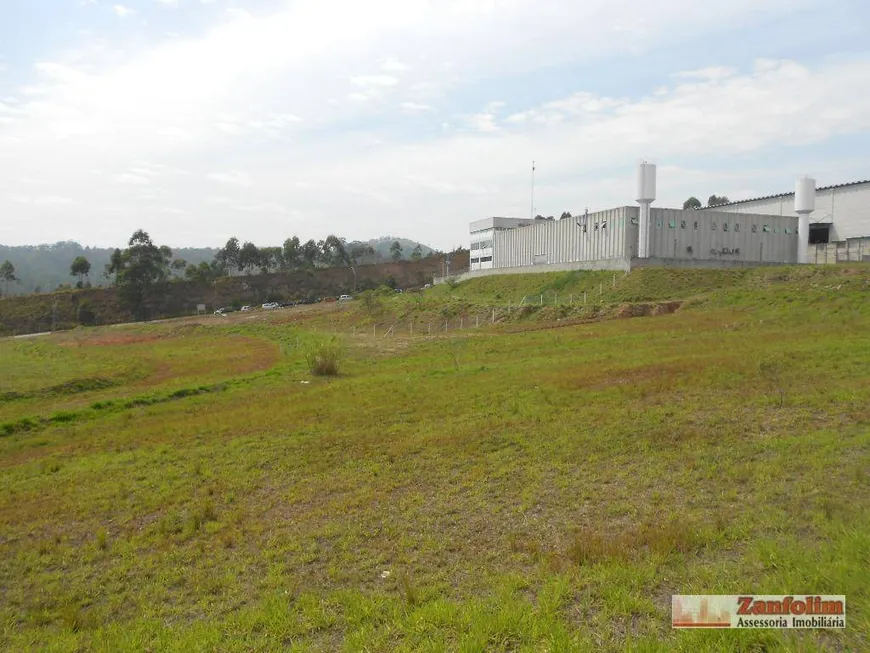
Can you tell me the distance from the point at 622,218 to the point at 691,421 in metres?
52.1

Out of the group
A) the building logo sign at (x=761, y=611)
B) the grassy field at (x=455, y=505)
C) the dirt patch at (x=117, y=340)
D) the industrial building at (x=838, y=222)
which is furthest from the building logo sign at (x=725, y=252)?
the building logo sign at (x=761, y=611)

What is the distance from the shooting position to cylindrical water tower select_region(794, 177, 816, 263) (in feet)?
201

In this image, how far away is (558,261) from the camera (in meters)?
74.8

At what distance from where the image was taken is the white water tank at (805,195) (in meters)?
61.2

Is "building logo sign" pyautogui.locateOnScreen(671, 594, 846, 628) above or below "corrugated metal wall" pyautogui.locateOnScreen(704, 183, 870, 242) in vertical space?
below

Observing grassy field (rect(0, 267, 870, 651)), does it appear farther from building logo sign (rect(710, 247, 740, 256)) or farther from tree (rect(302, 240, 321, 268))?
tree (rect(302, 240, 321, 268))

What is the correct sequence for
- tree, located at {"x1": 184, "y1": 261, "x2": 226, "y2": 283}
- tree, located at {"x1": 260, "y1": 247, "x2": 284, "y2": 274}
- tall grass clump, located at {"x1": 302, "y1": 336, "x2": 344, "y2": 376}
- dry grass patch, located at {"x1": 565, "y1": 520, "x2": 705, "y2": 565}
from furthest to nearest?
tree, located at {"x1": 260, "y1": 247, "x2": 284, "y2": 274}
tree, located at {"x1": 184, "y1": 261, "x2": 226, "y2": 283}
tall grass clump, located at {"x1": 302, "y1": 336, "x2": 344, "y2": 376}
dry grass patch, located at {"x1": 565, "y1": 520, "x2": 705, "y2": 565}

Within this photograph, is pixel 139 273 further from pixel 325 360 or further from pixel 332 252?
pixel 325 360

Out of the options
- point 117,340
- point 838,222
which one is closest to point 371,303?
point 117,340

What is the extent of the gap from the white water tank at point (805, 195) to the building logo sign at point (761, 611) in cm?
6672

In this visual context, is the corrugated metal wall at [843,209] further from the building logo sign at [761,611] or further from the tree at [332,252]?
the tree at [332,252]

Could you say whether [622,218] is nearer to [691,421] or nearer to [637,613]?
[691,421]

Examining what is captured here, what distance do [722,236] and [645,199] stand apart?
11.2 meters

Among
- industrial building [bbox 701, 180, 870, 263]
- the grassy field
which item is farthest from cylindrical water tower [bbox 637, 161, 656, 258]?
the grassy field
